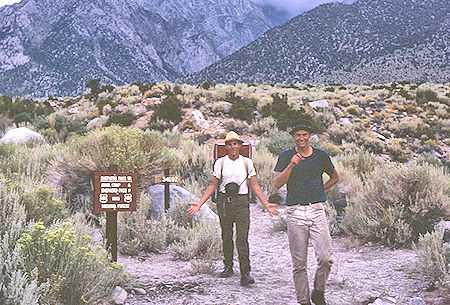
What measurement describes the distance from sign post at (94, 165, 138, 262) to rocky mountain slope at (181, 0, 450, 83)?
2273 inches

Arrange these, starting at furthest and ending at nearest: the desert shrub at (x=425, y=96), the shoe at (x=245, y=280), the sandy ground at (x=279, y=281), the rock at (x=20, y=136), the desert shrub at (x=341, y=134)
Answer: the desert shrub at (x=425, y=96), the desert shrub at (x=341, y=134), the rock at (x=20, y=136), the shoe at (x=245, y=280), the sandy ground at (x=279, y=281)

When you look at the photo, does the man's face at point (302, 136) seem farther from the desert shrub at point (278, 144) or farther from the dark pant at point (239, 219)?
the desert shrub at point (278, 144)

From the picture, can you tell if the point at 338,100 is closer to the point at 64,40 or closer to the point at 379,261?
the point at 379,261

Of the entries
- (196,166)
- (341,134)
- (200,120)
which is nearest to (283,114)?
(341,134)

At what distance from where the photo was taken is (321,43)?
2904 inches

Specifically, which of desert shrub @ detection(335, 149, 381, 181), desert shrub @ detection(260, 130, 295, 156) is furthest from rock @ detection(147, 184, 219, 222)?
desert shrub @ detection(260, 130, 295, 156)

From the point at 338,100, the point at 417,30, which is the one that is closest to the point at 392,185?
the point at 338,100

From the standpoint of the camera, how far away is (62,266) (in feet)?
10.6

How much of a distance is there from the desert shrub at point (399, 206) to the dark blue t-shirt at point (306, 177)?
9.46ft

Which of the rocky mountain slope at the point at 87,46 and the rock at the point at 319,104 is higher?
the rocky mountain slope at the point at 87,46

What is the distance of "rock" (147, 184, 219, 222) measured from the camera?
24.3 ft

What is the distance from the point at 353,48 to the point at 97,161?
231 feet

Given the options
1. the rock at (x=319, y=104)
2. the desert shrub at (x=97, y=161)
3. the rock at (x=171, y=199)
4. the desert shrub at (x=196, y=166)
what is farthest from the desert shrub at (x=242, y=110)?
the rock at (x=171, y=199)

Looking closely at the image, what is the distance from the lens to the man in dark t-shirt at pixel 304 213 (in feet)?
12.6
